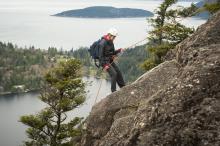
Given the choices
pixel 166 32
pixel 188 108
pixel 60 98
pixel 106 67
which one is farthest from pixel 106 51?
pixel 60 98

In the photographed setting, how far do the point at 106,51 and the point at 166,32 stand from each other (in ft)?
25.0

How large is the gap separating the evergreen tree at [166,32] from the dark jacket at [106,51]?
3.28 m

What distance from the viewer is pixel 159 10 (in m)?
39.8

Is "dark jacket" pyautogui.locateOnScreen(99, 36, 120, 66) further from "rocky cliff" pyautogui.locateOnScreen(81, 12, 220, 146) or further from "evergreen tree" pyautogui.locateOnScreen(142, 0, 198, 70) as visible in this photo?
"rocky cliff" pyautogui.locateOnScreen(81, 12, 220, 146)

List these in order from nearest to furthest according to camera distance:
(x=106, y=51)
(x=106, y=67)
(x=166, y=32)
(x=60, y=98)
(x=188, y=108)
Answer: (x=188, y=108), (x=106, y=67), (x=106, y=51), (x=166, y=32), (x=60, y=98)

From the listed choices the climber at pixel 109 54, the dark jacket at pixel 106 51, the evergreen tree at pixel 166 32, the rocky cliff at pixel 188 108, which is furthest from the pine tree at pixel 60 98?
the rocky cliff at pixel 188 108

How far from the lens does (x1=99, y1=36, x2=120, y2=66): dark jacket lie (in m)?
18.3

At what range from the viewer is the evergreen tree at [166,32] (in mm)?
24938

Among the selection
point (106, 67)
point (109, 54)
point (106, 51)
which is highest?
point (106, 51)

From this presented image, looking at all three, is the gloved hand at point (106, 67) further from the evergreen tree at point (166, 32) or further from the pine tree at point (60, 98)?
the pine tree at point (60, 98)

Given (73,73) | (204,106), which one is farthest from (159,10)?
(204,106)

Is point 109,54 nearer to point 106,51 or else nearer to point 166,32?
point 106,51

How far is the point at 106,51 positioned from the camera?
62.0 ft

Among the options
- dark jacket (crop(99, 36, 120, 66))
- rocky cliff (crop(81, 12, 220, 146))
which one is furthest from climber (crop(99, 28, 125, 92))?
rocky cliff (crop(81, 12, 220, 146))
